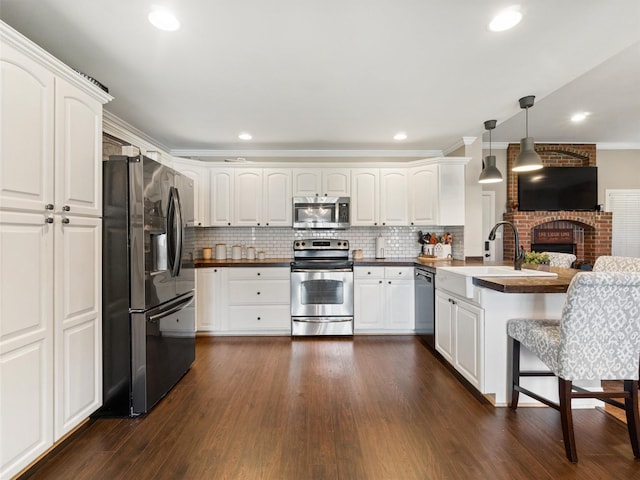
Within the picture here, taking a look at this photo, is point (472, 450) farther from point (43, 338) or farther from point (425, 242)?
point (425, 242)

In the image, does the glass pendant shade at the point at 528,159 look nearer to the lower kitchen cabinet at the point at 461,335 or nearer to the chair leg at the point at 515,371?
A: the lower kitchen cabinet at the point at 461,335

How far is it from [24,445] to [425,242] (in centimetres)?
419

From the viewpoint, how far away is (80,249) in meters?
1.90

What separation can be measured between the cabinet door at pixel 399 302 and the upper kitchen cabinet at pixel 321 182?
135cm

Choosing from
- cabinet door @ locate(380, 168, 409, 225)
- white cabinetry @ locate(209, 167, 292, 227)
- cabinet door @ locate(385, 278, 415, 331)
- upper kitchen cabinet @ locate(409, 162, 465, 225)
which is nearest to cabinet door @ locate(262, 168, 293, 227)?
white cabinetry @ locate(209, 167, 292, 227)

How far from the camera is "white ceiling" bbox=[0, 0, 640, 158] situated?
1.72 metres

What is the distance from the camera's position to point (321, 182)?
4238 millimetres

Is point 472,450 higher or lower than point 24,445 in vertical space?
lower

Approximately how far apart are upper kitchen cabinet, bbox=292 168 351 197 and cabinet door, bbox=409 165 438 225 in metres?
0.86

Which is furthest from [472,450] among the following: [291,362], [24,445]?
[24,445]

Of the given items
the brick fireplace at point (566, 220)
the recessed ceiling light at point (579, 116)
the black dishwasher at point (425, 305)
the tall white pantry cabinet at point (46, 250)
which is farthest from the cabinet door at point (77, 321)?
the brick fireplace at point (566, 220)

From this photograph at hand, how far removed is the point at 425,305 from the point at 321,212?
5.72 ft

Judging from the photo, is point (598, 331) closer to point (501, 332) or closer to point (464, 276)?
point (501, 332)

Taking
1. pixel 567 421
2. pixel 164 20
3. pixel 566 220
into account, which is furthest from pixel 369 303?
pixel 566 220
